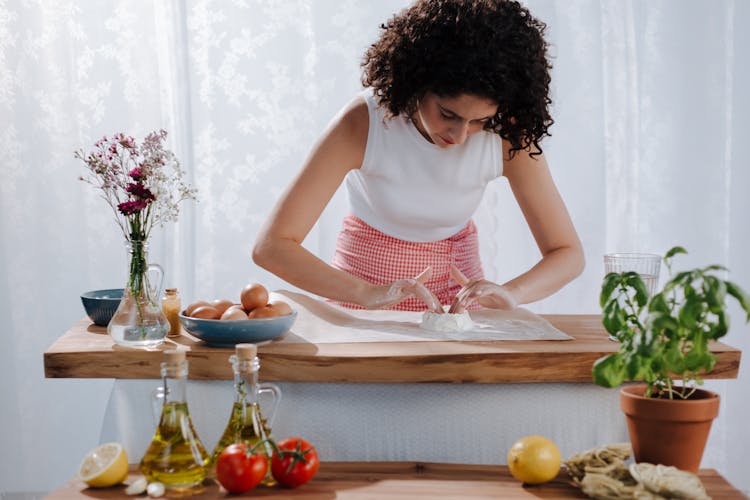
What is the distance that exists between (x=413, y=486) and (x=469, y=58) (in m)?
0.96

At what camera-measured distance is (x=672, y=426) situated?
119cm

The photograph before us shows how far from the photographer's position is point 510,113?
1.97 metres

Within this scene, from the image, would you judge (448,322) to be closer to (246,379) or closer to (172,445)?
(246,379)

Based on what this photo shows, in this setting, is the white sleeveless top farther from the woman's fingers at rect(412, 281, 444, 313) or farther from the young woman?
the woman's fingers at rect(412, 281, 444, 313)

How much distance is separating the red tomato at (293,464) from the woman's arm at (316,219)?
2.18 ft

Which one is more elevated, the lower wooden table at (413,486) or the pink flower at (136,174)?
the pink flower at (136,174)

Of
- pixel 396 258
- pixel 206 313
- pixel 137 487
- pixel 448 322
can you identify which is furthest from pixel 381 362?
pixel 396 258

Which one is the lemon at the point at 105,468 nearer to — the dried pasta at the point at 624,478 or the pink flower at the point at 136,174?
the pink flower at the point at 136,174

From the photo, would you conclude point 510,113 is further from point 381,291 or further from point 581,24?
point 581,24

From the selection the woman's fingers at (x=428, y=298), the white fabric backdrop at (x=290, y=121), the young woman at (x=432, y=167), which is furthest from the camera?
the white fabric backdrop at (x=290, y=121)

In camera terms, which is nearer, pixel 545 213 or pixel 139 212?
pixel 139 212

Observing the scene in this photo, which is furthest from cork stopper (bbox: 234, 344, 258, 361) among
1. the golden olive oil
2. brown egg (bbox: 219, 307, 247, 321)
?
brown egg (bbox: 219, 307, 247, 321)

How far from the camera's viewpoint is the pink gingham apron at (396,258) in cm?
226

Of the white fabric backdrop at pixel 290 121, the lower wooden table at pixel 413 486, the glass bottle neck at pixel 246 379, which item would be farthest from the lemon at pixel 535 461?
the white fabric backdrop at pixel 290 121
